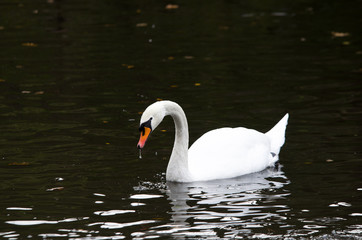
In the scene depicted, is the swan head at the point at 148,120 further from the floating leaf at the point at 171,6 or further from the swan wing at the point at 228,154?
the floating leaf at the point at 171,6

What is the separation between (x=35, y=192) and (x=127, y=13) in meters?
13.6

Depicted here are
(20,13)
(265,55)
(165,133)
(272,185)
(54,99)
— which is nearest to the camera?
(272,185)

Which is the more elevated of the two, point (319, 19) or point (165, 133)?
point (319, 19)

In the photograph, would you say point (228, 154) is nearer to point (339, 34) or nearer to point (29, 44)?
point (29, 44)

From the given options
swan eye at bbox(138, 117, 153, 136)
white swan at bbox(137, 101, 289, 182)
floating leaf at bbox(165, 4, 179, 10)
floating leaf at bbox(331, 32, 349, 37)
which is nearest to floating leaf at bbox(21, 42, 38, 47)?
floating leaf at bbox(165, 4, 179, 10)

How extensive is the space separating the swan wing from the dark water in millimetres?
171

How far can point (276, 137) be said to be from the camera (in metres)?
10.5

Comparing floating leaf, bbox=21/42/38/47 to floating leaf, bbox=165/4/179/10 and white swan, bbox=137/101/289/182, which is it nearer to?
floating leaf, bbox=165/4/179/10

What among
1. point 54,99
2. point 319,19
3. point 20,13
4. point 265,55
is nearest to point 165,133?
point 54,99

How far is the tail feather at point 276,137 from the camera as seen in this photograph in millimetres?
10328

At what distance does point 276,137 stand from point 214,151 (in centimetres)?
118

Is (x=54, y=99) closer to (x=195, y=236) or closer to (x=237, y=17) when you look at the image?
(x=195, y=236)

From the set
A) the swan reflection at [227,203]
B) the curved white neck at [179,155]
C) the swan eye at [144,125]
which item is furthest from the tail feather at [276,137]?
the swan eye at [144,125]

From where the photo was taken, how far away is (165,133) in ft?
38.0
